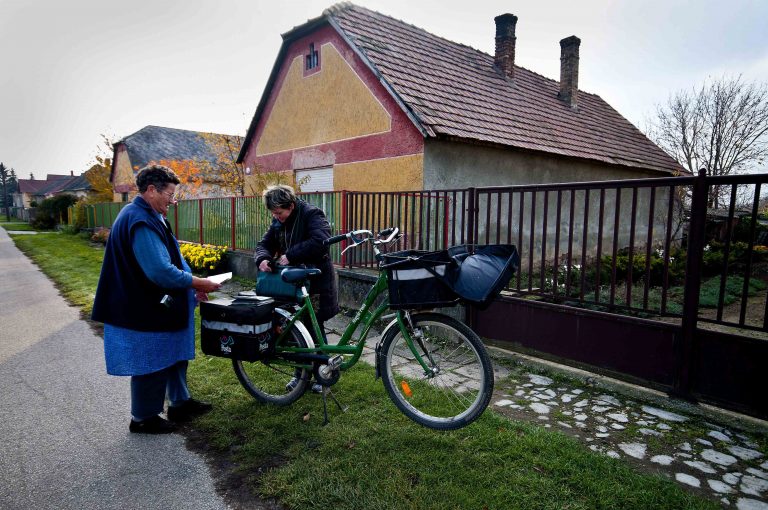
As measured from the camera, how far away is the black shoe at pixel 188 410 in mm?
3533

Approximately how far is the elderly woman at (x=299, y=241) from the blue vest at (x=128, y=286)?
2.88ft

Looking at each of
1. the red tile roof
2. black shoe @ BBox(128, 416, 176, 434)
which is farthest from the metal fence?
black shoe @ BBox(128, 416, 176, 434)

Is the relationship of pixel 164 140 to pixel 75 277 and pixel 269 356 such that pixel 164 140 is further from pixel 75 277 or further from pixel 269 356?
pixel 269 356

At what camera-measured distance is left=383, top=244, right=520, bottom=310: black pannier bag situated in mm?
2840

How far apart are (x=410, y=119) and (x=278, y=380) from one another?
657 cm

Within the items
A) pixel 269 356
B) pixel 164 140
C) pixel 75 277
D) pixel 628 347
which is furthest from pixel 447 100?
pixel 164 140

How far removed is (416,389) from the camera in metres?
3.81

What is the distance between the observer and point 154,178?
324 cm

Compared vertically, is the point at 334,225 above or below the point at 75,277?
above

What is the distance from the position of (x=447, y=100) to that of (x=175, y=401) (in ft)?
28.7

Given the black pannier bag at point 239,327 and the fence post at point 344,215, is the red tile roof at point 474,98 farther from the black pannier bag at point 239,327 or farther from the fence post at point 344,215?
the black pannier bag at point 239,327

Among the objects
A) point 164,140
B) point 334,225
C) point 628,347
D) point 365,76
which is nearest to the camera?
point 628,347

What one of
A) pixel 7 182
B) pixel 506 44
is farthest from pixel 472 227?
pixel 7 182

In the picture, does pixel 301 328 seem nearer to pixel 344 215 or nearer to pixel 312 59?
pixel 344 215
